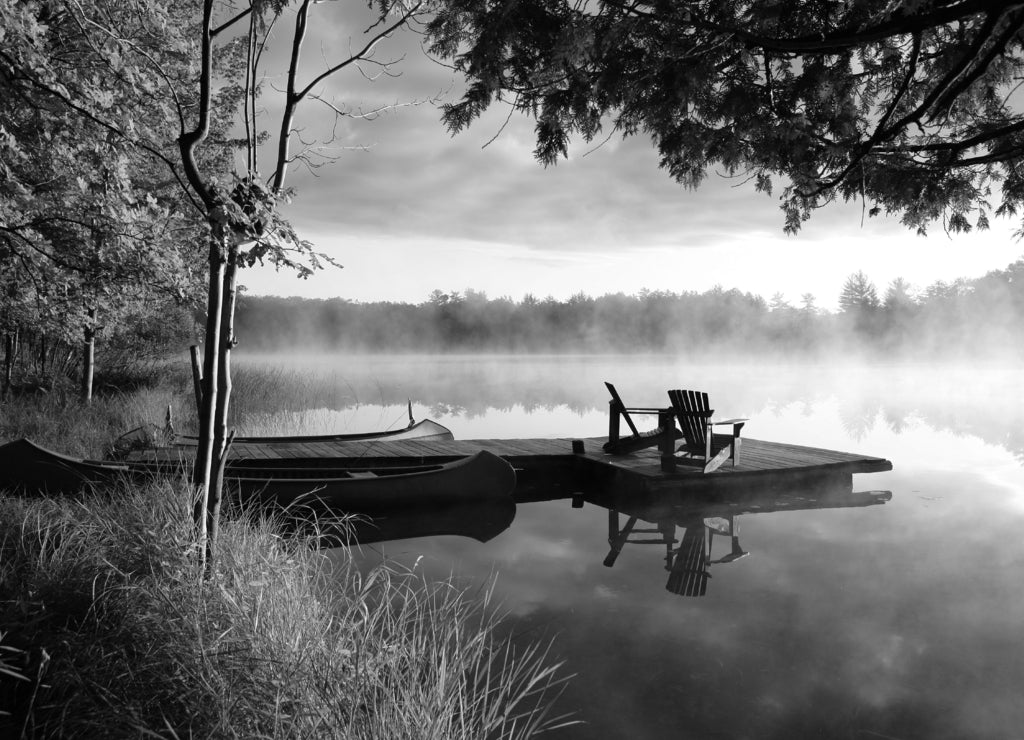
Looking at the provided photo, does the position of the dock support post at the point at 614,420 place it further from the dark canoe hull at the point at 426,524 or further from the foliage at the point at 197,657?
the foliage at the point at 197,657

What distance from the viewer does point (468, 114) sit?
3.67 m

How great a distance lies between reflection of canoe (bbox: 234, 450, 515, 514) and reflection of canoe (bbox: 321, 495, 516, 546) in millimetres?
103

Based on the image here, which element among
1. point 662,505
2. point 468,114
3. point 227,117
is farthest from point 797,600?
point 227,117

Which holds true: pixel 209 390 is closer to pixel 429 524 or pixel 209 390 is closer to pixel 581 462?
pixel 429 524

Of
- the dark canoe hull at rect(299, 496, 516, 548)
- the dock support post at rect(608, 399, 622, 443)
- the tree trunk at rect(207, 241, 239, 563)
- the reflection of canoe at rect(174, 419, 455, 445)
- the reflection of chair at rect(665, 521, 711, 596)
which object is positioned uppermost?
the tree trunk at rect(207, 241, 239, 563)

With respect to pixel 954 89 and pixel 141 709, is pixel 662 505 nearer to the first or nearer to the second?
pixel 954 89

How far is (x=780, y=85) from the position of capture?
395cm

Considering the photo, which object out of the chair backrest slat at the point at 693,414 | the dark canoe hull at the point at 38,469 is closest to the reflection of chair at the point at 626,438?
the chair backrest slat at the point at 693,414

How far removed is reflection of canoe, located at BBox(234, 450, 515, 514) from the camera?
6828mm

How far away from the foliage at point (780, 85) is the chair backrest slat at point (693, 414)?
10.7 feet

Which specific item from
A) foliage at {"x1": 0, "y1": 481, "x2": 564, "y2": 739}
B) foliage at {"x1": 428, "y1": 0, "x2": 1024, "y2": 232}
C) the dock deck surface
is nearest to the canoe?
the dock deck surface

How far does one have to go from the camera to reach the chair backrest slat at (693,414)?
25.8 ft

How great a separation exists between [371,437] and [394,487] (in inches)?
120

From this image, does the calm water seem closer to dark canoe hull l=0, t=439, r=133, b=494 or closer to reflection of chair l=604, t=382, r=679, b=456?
reflection of chair l=604, t=382, r=679, b=456
